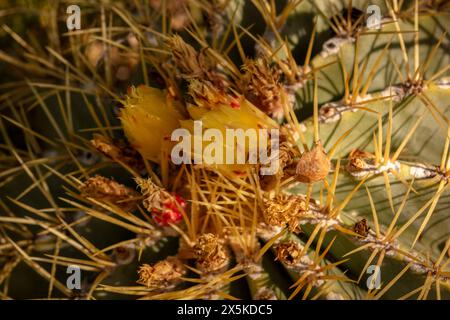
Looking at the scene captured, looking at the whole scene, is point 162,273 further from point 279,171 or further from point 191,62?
point 191,62

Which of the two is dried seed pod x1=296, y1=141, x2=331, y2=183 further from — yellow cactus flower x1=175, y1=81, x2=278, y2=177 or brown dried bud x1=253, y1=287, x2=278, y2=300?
brown dried bud x1=253, y1=287, x2=278, y2=300

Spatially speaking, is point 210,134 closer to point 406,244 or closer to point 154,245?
point 154,245

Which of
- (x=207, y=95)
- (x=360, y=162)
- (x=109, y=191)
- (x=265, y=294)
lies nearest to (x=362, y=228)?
(x=360, y=162)

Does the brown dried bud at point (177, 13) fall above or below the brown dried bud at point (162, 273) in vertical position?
above

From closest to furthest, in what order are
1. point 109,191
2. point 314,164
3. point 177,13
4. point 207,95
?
point 314,164, point 207,95, point 109,191, point 177,13

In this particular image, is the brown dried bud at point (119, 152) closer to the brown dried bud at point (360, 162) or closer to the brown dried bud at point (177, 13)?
the brown dried bud at point (177, 13)

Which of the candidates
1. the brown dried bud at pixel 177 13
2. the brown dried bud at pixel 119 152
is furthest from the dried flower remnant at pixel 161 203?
the brown dried bud at pixel 177 13

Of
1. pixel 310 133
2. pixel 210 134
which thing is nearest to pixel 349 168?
pixel 310 133
